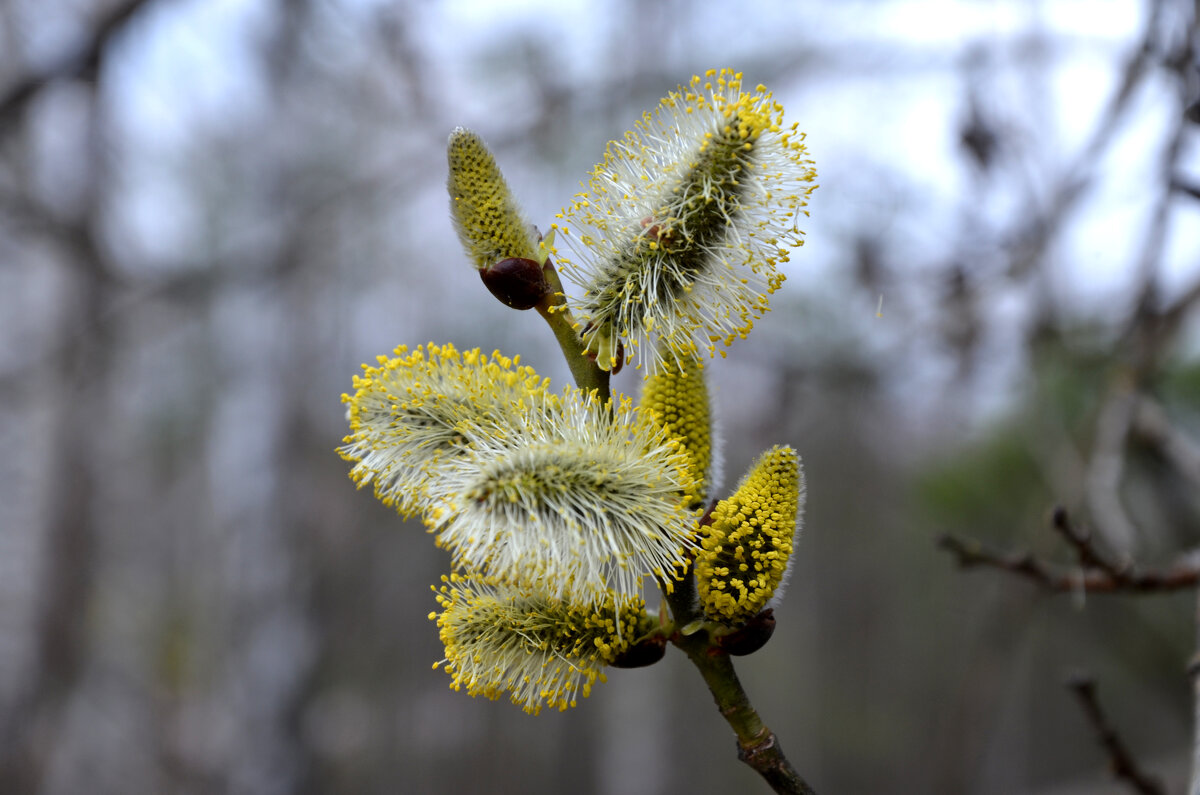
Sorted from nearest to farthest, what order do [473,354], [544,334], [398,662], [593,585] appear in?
1. [593,585]
2. [473,354]
3. [544,334]
4. [398,662]

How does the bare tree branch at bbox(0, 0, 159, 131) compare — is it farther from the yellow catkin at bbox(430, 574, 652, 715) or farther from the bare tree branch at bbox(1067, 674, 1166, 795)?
the bare tree branch at bbox(1067, 674, 1166, 795)

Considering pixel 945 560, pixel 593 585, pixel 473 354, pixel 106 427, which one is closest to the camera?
pixel 593 585

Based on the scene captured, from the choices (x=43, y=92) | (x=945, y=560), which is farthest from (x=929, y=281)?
(x=945, y=560)

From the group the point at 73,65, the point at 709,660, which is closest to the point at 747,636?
the point at 709,660

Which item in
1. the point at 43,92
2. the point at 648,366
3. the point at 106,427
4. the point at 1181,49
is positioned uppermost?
the point at 43,92

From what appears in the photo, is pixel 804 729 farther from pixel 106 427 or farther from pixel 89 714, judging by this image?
pixel 106 427

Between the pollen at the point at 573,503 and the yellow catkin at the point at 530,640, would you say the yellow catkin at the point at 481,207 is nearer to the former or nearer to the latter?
the pollen at the point at 573,503

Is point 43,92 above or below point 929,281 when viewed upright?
above
